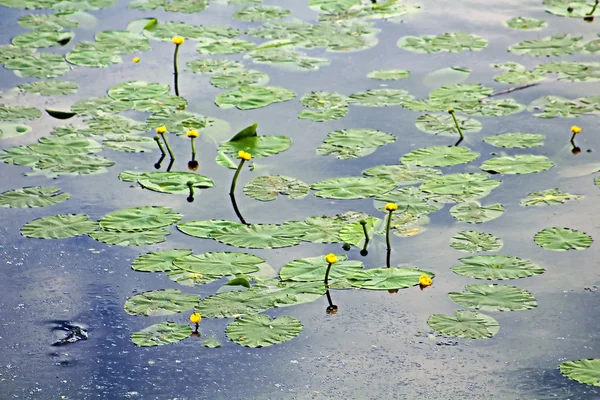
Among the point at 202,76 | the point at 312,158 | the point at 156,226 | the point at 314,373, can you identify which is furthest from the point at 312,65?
the point at 314,373

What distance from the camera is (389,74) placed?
443 cm

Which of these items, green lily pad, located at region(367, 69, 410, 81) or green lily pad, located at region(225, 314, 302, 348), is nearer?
green lily pad, located at region(225, 314, 302, 348)

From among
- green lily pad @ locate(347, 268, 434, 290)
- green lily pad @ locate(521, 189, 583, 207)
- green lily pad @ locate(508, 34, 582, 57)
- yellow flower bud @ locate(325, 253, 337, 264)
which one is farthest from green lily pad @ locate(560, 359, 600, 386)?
green lily pad @ locate(508, 34, 582, 57)

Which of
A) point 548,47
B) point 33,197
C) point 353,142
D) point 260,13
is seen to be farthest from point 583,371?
point 260,13

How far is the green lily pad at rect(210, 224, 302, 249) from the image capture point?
10.4 ft

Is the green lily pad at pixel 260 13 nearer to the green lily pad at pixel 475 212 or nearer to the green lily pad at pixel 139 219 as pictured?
the green lily pad at pixel 139 219

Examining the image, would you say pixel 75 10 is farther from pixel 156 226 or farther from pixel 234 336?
pixel 234 336

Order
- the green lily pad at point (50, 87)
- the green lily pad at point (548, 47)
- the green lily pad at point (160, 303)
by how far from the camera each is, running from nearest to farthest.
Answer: the green lily pad at point (160, 303) → the green lily pad at point (50, 87) → the green lily pad at point (548, 47)

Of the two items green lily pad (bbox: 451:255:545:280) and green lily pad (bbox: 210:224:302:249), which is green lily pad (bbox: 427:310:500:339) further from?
green lily pad (bbox: 210:224:302:249)

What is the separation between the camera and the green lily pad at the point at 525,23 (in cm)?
500

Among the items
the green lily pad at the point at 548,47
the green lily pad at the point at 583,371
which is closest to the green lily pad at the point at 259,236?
the green lily pad at the point at 583,371

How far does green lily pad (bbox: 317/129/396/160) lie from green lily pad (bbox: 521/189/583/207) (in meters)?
0.64

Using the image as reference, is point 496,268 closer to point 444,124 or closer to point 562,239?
point 562,239

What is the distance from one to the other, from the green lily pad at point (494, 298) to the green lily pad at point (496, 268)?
0.05 m
